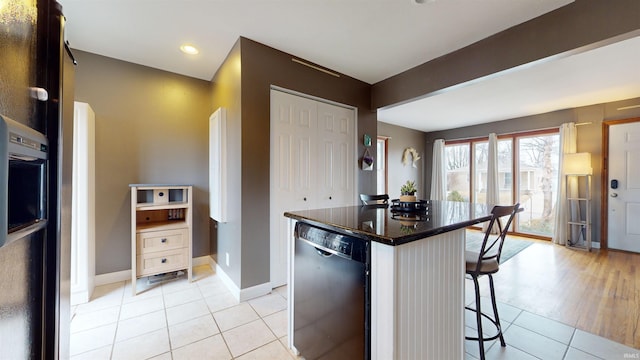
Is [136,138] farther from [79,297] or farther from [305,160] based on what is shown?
[305,160]

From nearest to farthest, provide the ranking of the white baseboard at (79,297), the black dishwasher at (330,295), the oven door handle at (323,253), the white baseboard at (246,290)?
the black dishwasher at (330,295) < the oven door handle at (323,253) < the white baseboard at (79,297) < the white baseboard at (246,290)

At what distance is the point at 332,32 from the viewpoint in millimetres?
2268

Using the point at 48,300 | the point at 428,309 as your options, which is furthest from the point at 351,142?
the point at 48,300

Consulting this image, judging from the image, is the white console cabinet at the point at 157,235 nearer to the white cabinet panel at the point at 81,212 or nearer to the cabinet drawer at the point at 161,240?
the cabinet drawer at the point at 161,240

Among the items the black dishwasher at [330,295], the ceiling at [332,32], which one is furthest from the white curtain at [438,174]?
the black dishwasher at [330,295]

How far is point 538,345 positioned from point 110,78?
4.69m

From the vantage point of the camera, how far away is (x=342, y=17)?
2.06 metres

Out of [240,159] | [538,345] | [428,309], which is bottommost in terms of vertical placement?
[538,345]

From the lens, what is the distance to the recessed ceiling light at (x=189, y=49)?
249cm

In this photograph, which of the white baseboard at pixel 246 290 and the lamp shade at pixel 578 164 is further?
the lamp shade at pixel 578 164

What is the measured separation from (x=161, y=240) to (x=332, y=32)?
9.03 feet

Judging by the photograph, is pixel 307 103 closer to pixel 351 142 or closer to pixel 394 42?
pixel 351 142

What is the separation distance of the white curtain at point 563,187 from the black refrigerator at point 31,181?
6395 millimetres

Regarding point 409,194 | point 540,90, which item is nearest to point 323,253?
point 409,194
